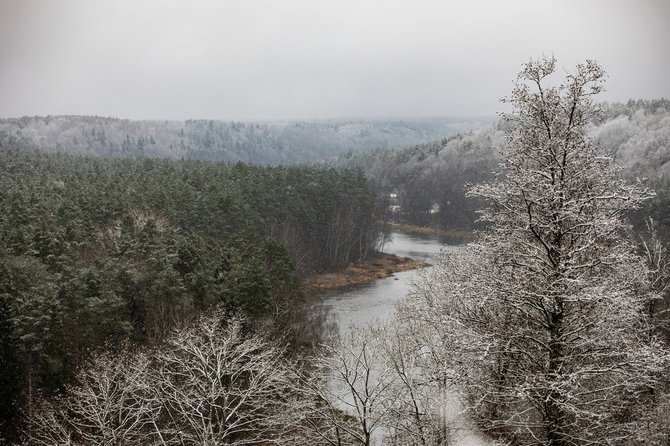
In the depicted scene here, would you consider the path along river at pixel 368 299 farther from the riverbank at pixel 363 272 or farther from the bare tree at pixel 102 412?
the bare tree at pixel 102 412

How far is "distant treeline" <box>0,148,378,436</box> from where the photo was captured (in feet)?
73.7

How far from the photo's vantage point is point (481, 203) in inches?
4013

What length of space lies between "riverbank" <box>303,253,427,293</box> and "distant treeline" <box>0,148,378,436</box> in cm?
440

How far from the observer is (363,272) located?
6244cm

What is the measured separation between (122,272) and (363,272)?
38.2 m

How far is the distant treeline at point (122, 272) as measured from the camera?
73.7 feet

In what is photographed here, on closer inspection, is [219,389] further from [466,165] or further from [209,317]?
[466,165]

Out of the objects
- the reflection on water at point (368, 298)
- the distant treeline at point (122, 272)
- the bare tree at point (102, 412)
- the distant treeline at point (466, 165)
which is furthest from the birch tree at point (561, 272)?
the distant treeline at point (466, 165)

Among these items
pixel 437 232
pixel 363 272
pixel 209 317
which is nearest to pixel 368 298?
pixel 363 272

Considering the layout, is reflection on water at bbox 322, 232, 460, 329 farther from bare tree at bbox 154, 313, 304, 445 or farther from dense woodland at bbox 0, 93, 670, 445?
bare tree at bbox 154, 313, 304, 445

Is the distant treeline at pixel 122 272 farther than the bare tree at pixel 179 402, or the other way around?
the distant treeline at pixel 122 272

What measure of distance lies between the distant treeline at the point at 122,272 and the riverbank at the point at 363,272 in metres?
4.40

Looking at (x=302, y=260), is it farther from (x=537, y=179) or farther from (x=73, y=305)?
(x=537, y=179)

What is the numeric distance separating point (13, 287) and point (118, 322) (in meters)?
5.40
